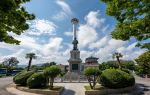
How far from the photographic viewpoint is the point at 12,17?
9062 mm

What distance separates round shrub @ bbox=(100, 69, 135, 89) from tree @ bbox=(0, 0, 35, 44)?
13729 mm

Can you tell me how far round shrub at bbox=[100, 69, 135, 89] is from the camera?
22.7 meters

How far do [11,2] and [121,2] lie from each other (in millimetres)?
5562

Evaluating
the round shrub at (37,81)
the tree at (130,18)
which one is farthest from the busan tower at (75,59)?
the tree at (130,18)

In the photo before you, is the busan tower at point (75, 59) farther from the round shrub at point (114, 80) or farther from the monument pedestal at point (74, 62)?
the round shrub at point (114, 80)

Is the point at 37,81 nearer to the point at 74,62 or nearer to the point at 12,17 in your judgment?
the point at 12,17

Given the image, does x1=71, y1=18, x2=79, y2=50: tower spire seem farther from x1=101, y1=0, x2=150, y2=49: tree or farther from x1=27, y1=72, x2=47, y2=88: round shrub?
x1=101, y1=0, x2=150, y2=49: tree

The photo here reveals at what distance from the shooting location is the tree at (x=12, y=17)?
7.99 m

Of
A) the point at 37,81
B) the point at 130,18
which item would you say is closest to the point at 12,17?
the point at 130,18

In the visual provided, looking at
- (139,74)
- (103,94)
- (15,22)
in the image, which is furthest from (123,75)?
(139,74)

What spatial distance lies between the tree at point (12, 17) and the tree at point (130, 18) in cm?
435

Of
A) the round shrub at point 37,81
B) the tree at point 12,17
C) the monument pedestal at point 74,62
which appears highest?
the monument pedestal at point 74,62

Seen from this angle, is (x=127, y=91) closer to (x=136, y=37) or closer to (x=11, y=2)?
(x=136, y=37)

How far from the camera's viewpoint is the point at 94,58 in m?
114
